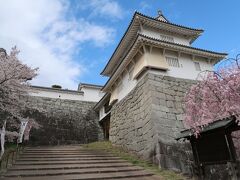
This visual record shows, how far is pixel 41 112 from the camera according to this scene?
18141 mm

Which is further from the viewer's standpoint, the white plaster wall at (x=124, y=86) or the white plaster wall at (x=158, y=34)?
the white plaster wall at (x=158, y=34)

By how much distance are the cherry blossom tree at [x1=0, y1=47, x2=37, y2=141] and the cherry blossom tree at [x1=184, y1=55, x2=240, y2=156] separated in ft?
24.5

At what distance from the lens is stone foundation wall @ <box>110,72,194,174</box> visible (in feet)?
28.8

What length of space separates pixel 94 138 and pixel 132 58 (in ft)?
29.4

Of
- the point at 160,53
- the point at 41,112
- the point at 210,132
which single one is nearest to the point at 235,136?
the point at 210,132

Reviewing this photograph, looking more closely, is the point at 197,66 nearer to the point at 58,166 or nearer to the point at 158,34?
the point at 158,34

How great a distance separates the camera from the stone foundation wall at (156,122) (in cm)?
877

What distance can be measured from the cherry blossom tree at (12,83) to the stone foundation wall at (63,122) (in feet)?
17.4

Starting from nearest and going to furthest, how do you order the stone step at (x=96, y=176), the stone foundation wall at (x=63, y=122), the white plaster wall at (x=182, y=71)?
the stone step at (x=96, y=176) < the white plaster wall at (x=182, y=71) < the stone foundation wall at (x=63, y=122)

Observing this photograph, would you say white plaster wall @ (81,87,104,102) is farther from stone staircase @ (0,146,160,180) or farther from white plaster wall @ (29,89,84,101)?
stone staircase @ (0,146,160,180)

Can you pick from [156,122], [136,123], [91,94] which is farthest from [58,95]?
[156,122]

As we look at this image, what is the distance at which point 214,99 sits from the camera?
588cm

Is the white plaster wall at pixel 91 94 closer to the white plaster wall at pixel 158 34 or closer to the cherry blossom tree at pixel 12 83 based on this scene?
the cherry blossom tree at pixel 12 83

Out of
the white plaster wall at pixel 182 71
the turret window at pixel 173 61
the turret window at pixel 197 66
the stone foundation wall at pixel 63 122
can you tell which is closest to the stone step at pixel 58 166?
the white plaster wall at pixel 182 71
